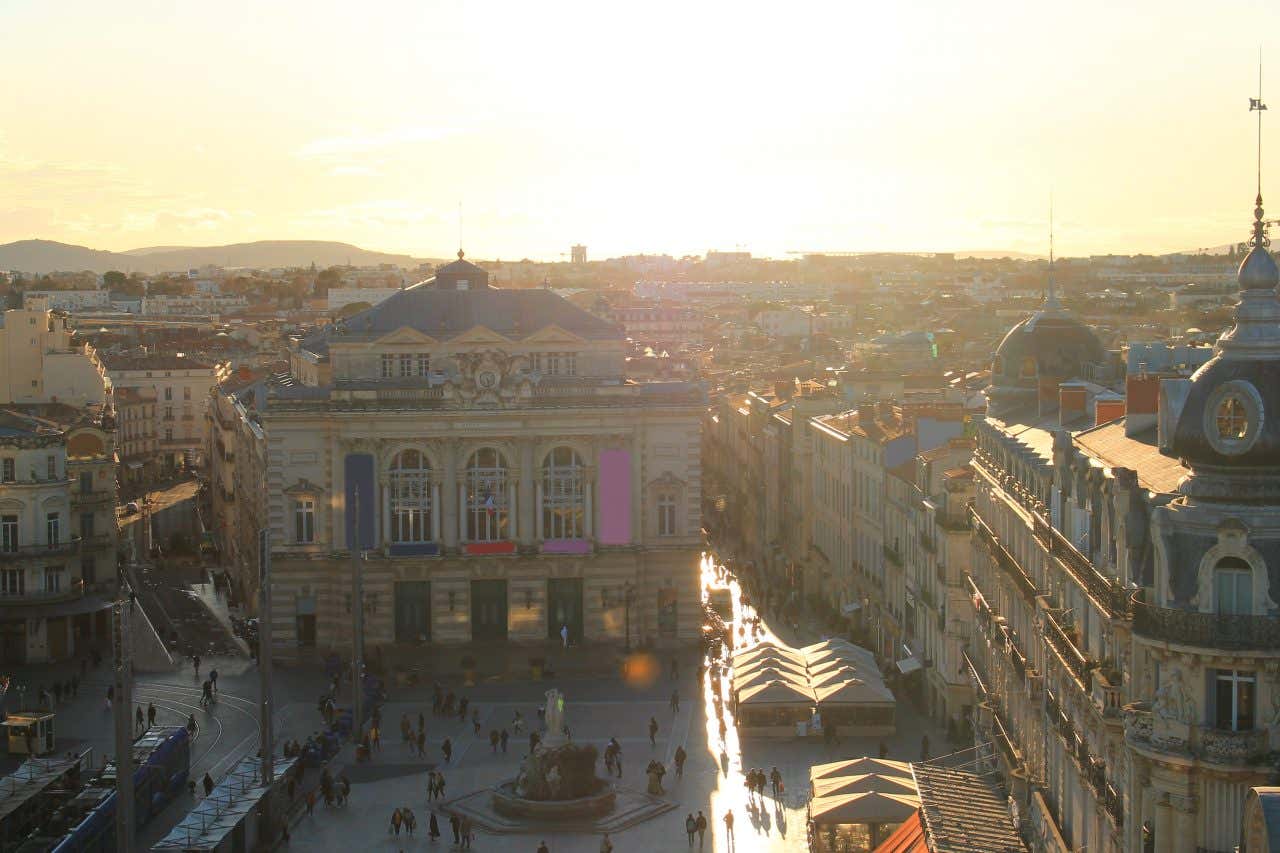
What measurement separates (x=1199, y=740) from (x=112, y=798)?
95.3ft

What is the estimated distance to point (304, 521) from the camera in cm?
7256

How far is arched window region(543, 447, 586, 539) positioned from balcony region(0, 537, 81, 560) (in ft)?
62.6

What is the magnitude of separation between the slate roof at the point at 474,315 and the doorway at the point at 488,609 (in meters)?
10.9

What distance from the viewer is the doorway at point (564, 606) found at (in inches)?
2876

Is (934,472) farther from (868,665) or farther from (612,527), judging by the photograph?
(612,527)

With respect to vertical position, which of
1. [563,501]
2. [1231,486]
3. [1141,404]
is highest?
[1141,404]

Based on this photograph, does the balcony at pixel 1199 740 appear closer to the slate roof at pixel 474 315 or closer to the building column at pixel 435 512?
the building column at pixel 435 512

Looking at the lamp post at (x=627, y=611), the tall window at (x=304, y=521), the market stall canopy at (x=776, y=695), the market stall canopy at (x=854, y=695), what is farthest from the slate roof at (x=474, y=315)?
the market stall canopy at (x=854, y=695)

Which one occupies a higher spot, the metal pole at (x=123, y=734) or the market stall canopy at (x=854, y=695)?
the metal pole at (x=123, y=734)

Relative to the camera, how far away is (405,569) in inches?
2847

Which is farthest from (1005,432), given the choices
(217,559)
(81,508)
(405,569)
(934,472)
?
(217,559)

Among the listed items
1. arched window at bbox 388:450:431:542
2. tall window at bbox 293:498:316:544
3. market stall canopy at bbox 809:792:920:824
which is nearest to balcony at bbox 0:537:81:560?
tall window at bbox 293:498:316:544

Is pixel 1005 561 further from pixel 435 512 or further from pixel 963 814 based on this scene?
pixel 435 512

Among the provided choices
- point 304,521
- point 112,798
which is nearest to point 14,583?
point 304,521
